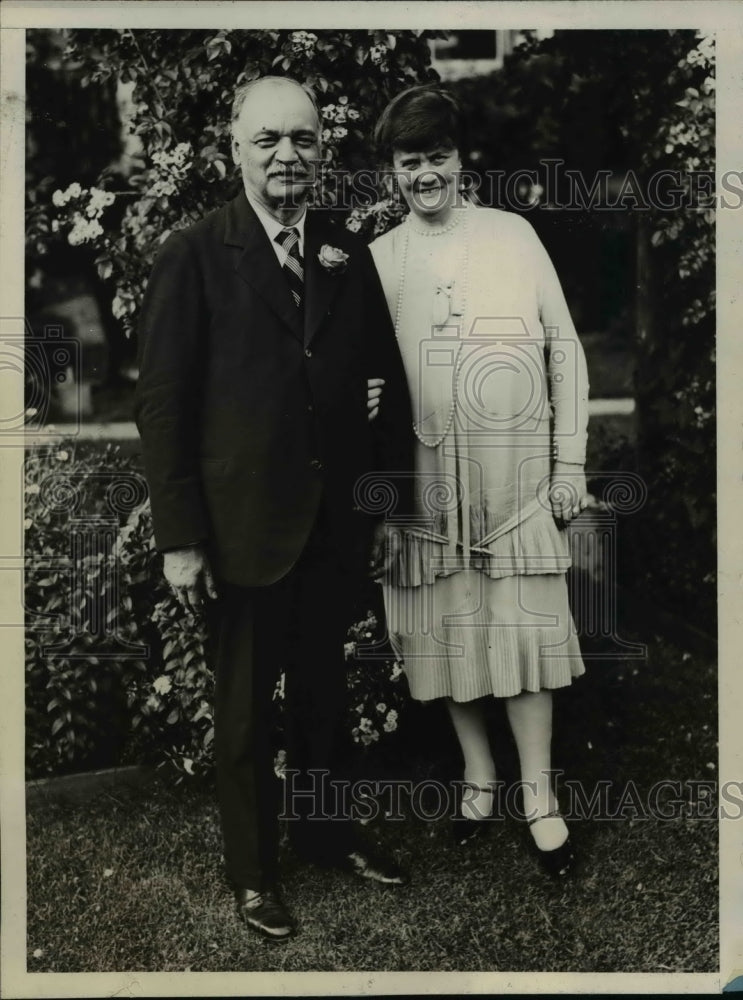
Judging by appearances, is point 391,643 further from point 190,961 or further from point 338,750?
point 190,961

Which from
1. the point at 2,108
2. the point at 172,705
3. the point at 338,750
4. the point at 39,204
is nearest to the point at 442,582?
the point at 338,750

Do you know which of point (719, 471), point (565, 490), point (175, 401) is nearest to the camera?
point (175, 401)

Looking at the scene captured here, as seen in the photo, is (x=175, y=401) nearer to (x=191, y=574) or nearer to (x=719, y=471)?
(x=191, y=574)

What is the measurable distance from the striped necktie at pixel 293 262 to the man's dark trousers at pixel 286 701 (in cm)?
66

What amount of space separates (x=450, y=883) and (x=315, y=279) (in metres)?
1.94

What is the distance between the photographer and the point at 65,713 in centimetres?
334

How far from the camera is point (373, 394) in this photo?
3.17m

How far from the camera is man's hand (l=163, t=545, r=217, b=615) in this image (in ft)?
9.93

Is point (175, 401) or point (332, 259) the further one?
point (332, 259)

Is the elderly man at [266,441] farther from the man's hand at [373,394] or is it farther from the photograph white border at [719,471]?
the photograph white border at [719,471]

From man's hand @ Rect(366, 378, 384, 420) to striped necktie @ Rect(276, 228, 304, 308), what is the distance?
323 mm

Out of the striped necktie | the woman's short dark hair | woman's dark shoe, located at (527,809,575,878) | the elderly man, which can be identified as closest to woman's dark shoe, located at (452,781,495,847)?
woman's dark shoe, located at (527,809,575,878)

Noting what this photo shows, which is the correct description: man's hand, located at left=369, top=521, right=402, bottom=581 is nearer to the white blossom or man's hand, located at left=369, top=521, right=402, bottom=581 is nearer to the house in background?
the white blossom

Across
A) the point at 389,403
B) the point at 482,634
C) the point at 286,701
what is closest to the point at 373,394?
the point at 389,403
